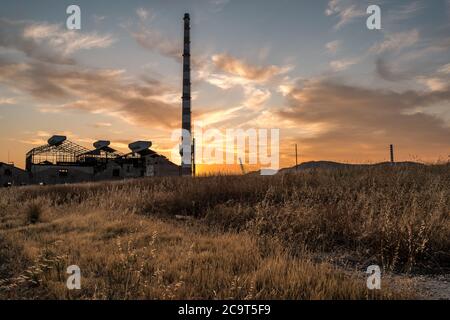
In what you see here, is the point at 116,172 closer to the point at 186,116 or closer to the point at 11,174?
the point at 11,174

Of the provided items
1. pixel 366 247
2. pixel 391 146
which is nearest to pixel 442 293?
pixel 366 247

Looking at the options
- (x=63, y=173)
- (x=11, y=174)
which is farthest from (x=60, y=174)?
(x=11, y=174)

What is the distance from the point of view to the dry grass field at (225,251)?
4.03 m

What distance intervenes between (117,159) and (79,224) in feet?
173

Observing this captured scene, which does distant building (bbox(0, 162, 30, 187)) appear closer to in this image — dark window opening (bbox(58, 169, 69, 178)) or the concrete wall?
the concrete wall

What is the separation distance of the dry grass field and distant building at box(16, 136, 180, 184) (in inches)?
1847

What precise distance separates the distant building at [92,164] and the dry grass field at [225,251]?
46.9 metres

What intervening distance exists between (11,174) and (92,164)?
36.5 feet

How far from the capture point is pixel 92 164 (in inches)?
2251

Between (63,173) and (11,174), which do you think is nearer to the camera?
(11,174)

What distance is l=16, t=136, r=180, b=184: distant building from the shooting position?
181 ft

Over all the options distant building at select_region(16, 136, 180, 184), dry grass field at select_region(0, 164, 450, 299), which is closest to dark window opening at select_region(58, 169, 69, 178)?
distant building at select_region(16, 136, 180, 184)

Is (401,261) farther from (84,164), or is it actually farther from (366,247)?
(84,164)
